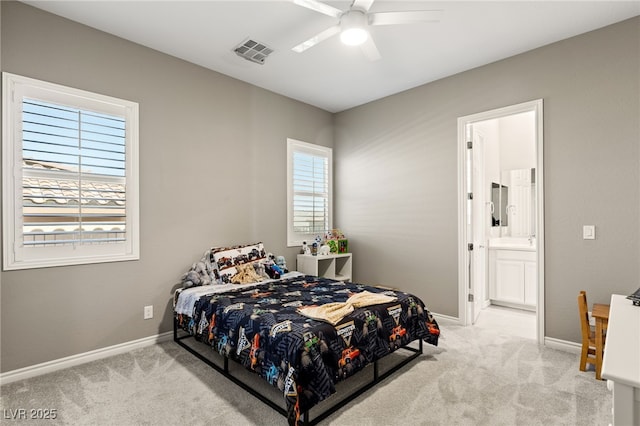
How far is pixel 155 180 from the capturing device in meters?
3.17

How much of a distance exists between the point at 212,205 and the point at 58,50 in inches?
73.2

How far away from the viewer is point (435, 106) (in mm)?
3885

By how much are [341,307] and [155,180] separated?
2225mm

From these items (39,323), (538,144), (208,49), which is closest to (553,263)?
(538,144)

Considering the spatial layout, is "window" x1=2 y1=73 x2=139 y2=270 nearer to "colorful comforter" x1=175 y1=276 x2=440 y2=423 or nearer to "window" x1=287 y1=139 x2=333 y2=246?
"colorful comforter" x1=175 y1=276 x2=440 y2=423

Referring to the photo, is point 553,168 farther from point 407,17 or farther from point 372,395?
point 372,395

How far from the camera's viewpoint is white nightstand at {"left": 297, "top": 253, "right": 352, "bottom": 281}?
14.0 ft

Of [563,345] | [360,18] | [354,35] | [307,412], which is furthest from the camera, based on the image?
[563,345]

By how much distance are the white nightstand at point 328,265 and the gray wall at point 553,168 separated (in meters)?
0.43

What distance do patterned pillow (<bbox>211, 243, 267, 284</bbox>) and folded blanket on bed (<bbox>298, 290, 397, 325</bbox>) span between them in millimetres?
1242

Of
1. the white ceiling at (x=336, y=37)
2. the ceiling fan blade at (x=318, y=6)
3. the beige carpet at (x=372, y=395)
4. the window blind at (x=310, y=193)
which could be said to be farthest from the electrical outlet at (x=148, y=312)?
the ceiling fan blade at (x=318, y=6)

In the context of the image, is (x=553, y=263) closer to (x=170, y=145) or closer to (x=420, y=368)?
(x=420, y=368)

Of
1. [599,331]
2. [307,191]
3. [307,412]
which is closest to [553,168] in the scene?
[599,331]

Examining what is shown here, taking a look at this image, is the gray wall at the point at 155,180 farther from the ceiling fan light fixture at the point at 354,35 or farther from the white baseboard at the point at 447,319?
the white baseboard at the point at 447,319
